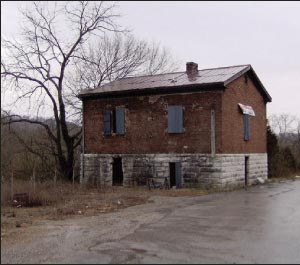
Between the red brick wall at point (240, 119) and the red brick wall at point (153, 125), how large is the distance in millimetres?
934

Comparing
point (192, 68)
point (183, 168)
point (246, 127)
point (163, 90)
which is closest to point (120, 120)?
point (163, 90)

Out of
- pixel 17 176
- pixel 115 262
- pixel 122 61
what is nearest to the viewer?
pixel 115 262

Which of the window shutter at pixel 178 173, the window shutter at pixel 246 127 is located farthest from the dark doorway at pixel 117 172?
the window shutter at pixel 246 127

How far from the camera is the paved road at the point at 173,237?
351 inches

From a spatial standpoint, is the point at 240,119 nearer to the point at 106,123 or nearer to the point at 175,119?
the point at 175,119

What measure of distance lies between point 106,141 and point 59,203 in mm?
10999

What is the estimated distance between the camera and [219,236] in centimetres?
1123

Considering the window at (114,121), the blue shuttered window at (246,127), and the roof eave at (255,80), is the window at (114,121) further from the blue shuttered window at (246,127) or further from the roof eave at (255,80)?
the blue shuttered window at (246,127)

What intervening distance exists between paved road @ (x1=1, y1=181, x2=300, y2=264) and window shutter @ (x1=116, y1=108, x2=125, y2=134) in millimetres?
11198

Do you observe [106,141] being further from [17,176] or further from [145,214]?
[145,214]

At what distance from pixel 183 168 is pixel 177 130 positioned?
2069mm

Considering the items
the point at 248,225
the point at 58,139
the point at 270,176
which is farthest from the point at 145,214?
the point at 270,176

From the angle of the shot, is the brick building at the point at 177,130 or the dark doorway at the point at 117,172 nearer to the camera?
the brick building at the point at 177,130

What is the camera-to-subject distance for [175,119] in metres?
26.0
